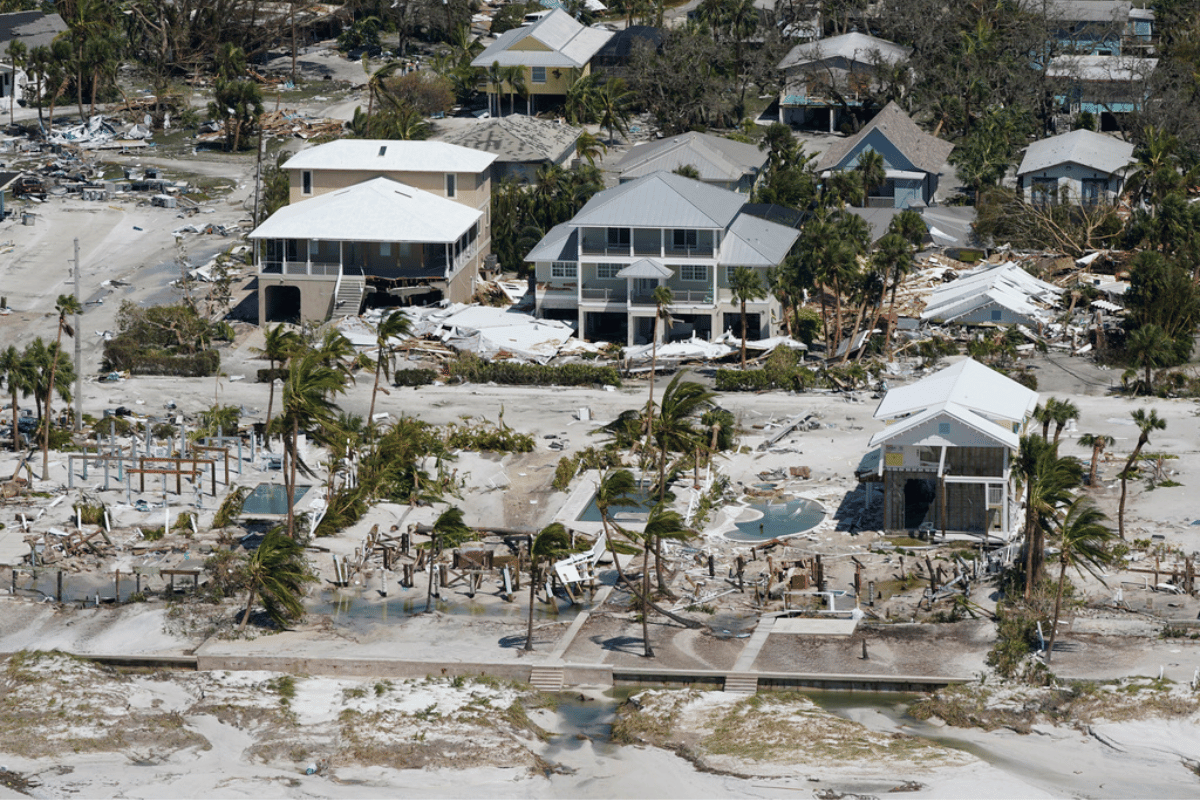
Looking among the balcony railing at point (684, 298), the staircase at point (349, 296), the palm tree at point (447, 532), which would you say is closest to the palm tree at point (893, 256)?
the balcony railing at point (684, 298)

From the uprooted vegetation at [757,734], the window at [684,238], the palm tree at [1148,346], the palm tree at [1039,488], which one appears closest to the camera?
the uprooted vegetation at [757,734]

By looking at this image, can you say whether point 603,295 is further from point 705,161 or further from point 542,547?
point 542,547

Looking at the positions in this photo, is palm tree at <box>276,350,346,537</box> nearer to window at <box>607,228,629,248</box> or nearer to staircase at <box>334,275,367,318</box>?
staircase at <box>334,275,367,318</box>

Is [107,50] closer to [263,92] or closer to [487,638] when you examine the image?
[263,92]

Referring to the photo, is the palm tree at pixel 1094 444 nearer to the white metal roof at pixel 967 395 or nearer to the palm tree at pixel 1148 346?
the white metal roof at pixel 967 395

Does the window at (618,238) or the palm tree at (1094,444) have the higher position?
the window at (618,238)

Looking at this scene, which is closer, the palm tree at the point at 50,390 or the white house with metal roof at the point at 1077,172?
the palm tree at the point at 50,390

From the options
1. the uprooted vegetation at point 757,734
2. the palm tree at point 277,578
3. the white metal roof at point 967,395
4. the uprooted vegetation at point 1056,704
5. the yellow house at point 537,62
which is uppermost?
the yellow house at point 537,62

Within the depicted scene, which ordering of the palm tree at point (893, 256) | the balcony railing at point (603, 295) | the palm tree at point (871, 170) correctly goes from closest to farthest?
the palm tree at point (893, 256), the balcony railing at point (603, 295), the palm tree at point (871, 170)
